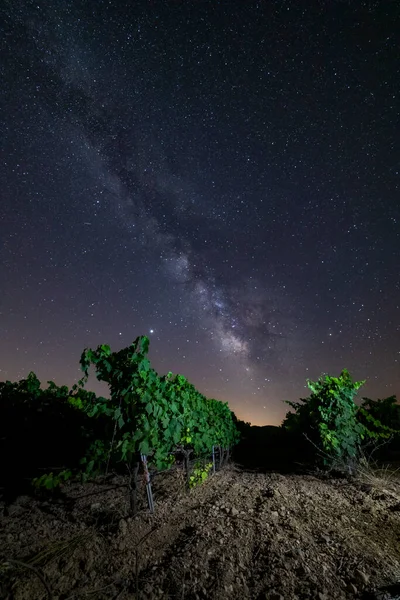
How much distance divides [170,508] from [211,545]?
70.5 inches

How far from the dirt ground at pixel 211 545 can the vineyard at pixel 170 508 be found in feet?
0.07

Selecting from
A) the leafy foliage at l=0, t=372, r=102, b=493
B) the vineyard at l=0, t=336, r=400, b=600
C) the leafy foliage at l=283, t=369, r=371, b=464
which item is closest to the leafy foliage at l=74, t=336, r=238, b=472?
the vineyard at l=0, t=336, r=400, b=600

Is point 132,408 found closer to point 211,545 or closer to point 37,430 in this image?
point 211,545

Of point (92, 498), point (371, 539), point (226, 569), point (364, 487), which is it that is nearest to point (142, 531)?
point (226, 569)

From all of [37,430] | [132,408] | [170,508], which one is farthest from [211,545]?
[37,430]

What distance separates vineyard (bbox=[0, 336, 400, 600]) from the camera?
3.35 metres

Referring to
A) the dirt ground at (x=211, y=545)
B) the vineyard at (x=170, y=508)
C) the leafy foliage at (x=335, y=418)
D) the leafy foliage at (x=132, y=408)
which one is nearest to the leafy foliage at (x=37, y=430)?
the vineyard at (x=170, y=508)

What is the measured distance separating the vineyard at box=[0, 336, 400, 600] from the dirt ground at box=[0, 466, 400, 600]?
2 centimetres

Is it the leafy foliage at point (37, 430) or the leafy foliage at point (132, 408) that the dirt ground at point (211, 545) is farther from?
the leafy foliage at point (37, 430)

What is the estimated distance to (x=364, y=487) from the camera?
6457 millimetres

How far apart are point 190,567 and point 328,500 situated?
12.2ft

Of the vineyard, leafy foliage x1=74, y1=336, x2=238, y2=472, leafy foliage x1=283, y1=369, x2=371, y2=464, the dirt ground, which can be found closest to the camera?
the dirt ground

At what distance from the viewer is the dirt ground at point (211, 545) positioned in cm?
323

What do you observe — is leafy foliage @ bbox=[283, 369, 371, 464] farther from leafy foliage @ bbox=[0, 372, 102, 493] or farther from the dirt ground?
leafy foliage @ bbox=[0, 372, 102, 493]
